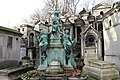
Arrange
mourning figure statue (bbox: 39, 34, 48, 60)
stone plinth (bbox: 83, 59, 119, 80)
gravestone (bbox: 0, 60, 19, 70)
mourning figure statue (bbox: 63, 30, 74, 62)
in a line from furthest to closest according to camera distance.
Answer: gravestone (bbox: 0, 60, 19, 70)
mourning figure statue (bbox: 63, 30, 74, 62)
mourning figure statue (bbox: 39, 34, 48, 60)
stone plinth (bbox: 83, 59, 119, 80)

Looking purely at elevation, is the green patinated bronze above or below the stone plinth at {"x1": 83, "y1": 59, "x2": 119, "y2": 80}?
above

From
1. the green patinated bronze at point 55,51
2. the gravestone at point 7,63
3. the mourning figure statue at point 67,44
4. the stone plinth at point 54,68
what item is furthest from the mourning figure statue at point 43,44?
the gravestone at point 7,63

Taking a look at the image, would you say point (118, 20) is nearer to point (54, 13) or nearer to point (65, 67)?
point (54, 13)

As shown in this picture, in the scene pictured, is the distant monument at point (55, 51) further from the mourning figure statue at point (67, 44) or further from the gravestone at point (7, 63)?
the gravestone at point (7, 63)

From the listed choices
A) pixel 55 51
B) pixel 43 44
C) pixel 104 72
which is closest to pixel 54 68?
pixel 55 51

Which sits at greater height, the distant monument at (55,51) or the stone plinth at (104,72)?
the distant monument at (55,51)

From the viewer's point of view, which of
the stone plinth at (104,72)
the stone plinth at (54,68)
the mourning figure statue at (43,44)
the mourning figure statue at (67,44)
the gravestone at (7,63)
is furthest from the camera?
the gravestone at (7,63)

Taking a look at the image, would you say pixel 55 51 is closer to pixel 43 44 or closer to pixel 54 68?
pixel 43 44

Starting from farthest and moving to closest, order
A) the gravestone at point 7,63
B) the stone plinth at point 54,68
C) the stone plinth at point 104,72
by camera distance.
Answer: the gravestone at point 7,63, the stone plinth at point 54,68, the stone plinth at point 104,72

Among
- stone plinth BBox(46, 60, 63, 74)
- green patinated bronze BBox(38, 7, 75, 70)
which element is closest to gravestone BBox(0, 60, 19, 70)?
green patinated bronze BBox(38, 7, 75, 70)

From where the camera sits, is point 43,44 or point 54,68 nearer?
point 54,68

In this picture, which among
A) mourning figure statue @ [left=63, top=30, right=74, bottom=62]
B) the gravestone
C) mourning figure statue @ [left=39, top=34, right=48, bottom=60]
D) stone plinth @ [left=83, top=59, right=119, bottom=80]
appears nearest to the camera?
stone plinth @ [left=83, top=59, right=119, bottom=80]

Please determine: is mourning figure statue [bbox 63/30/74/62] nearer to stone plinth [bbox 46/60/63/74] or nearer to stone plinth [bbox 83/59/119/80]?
stone plinth [bbox 46/60/63/74]

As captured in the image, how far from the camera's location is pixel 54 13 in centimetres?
1039
